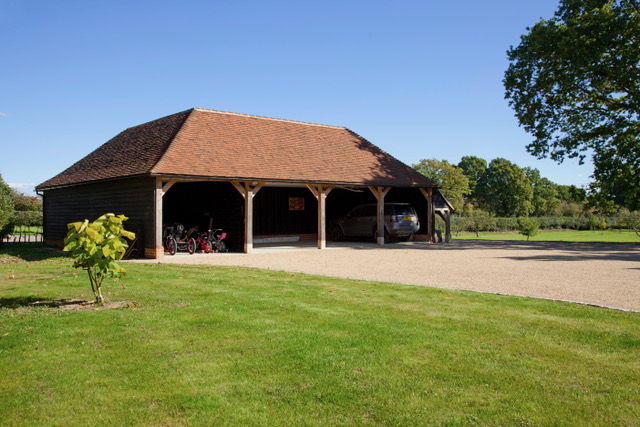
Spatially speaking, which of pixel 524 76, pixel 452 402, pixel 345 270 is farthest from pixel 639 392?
pixel 524 76

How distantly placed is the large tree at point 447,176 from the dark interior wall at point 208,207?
46602 millimetres

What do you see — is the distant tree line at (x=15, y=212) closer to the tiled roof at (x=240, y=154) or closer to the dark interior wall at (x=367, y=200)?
the tiled roof at (x=240, y=154)

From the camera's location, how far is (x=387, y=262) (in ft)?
45.5

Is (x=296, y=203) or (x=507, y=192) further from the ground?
(x=507, y=192)

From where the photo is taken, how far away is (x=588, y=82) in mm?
23078

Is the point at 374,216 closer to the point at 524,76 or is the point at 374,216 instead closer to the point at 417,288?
the point at 524,76

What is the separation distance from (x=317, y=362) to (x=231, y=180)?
12433mm

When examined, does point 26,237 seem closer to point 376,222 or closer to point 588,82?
point 376,222

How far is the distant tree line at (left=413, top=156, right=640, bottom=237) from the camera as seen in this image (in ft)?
154

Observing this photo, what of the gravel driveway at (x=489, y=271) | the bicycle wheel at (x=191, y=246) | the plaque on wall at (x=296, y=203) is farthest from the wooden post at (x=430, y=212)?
the bicycle wheel at (x=191, y=246)

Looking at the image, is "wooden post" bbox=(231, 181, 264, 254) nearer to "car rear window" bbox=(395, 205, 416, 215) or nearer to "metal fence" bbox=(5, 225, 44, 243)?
"car rear window" bbox=(395, 205, 416, 215)

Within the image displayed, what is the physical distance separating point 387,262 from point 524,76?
15273 mm

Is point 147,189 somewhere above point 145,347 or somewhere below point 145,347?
above

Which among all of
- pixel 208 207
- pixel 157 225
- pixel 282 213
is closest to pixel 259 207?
pixel 282 213
